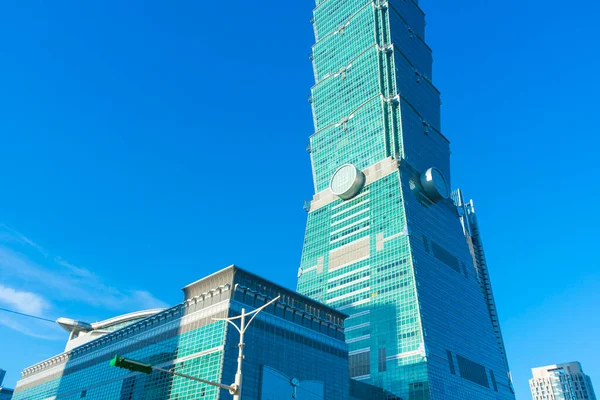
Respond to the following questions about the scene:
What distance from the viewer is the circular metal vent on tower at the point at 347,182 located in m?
190

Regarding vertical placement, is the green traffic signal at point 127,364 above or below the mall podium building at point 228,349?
below

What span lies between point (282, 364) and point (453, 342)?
7808cm

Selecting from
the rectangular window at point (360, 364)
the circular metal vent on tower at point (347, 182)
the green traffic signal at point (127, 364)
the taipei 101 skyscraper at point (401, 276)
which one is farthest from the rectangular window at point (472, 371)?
the green traffic signal at point (127, 364)

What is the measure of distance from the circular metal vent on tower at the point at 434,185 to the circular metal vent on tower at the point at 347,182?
22.9m

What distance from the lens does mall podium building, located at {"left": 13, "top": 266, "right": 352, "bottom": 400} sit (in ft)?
292

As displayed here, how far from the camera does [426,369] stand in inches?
5369

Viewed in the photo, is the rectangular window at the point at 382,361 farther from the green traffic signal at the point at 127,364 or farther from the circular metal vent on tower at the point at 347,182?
the green traffic signal at the point at 127,364

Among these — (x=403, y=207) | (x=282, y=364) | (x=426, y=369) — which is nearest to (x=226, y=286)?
(x=282, y=364)

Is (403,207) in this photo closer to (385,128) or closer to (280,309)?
(385,128)

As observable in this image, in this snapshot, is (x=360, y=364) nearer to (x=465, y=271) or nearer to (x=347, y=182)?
Result: (x=465, y=271)

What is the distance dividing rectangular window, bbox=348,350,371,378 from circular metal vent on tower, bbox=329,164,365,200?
201 ft

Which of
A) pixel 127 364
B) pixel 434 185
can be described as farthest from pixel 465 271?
pixel 127 364

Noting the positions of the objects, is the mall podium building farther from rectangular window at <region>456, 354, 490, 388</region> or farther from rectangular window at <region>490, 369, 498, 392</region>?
rectangular window at <region>490, 369, 498, 392</region>

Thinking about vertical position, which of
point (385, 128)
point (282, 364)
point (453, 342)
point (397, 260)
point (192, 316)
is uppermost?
point (385, 128)
